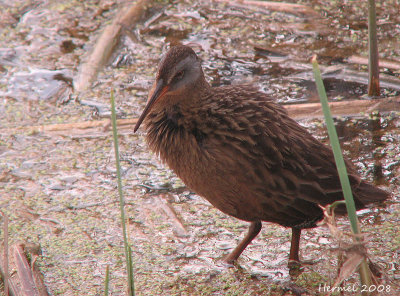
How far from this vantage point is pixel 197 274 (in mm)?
3736

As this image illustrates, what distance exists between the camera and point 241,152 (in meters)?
3.43

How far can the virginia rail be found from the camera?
3436 mm

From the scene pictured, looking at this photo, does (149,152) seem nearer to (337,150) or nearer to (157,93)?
(157,93)

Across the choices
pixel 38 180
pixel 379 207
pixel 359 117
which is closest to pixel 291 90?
pixel 359 117

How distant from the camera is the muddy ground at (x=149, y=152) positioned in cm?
376

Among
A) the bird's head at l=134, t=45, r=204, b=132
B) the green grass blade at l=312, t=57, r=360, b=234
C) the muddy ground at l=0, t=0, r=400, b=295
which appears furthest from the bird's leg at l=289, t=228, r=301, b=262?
the green grass blade at l=312, t=57, r=360, b=234

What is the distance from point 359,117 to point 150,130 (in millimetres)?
2059

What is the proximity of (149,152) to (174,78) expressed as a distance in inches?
54.0

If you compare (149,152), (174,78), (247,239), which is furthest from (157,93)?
(149,152)

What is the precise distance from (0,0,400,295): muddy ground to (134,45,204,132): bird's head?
98cm

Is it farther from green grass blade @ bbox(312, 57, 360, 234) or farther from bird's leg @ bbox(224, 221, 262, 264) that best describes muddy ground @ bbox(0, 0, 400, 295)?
green grass blade @ bbox(312, 57, 360, 234)

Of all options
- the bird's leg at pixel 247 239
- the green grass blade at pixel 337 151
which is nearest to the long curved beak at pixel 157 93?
the bird's leg at pixel 247 239

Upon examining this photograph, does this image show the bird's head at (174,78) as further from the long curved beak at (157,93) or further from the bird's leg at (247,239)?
the bird's leg at (247,239)

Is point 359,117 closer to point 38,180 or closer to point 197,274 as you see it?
point 197,274
